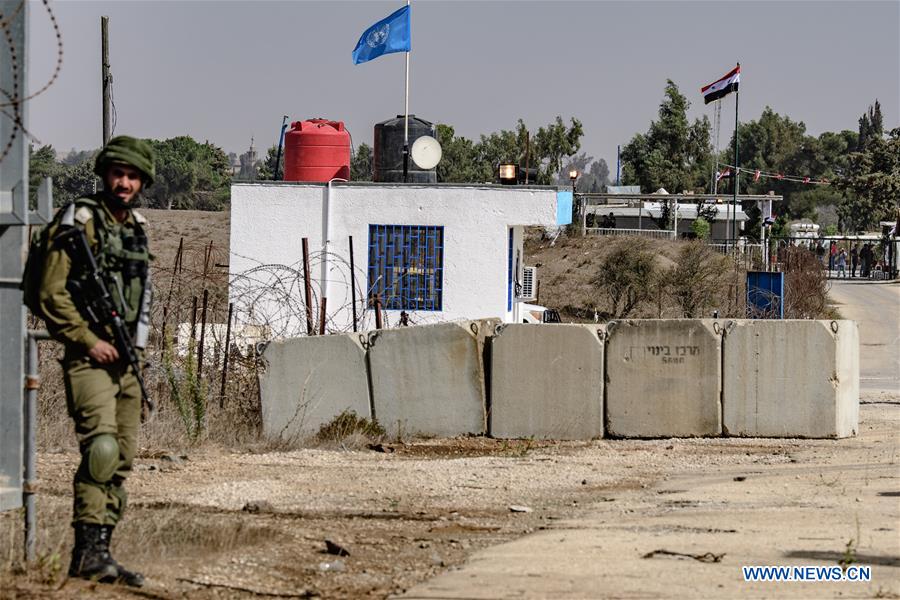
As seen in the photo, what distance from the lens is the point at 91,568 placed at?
5.61 meters

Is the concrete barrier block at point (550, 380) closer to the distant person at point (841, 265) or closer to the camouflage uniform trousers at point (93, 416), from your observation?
the camouflage uniform trousers at point (93, 416)

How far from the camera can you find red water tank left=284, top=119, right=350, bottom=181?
20.8 meters

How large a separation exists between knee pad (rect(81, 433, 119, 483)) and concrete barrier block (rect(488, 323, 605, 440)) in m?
6.43

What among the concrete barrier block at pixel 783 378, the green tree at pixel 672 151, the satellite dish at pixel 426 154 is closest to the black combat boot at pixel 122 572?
the concrete barrier block at pixel 783 378

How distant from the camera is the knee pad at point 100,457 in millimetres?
5660

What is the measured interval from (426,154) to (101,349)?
15.7 meters

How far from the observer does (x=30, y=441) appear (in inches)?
243

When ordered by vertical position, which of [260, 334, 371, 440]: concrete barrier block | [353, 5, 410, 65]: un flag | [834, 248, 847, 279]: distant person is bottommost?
[260, 334, 371, 440]: concrete barrier block

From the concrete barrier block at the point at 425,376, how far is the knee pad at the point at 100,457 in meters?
6.09

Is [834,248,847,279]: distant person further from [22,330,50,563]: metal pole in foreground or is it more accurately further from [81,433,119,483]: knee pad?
[81,433,119,483]: knee pad

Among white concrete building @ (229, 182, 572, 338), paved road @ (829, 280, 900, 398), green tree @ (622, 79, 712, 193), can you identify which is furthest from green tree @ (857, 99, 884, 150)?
white concrete building @ (229, 182, 572, 338)

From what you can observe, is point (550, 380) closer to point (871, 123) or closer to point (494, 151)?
point (494, 151)

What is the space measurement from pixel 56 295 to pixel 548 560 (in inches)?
104

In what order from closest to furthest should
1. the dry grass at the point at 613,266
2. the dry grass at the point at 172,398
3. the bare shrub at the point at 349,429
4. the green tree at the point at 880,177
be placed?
1. the dry grass at the point at 172,398
2. the bare shrub at the point at 349,429
3. the dry grass at the point at 613,266
4. the green tree at the point at 880,177
